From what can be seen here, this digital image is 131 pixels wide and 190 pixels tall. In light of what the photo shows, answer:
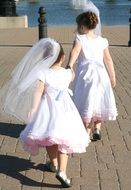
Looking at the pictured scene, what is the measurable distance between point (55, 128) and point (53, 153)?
1.18ft

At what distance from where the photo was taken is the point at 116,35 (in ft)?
67.0

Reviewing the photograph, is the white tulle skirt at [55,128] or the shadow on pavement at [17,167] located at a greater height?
the white tulle skirt at [55,128]

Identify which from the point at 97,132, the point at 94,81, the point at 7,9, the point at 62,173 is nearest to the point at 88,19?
the point at 94,81

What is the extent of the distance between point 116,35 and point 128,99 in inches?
461

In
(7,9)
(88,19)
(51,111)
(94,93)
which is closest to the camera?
(51,111)

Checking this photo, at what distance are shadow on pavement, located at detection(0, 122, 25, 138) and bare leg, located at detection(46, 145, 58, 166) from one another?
1607 mm

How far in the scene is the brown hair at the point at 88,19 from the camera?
6066 millimetres

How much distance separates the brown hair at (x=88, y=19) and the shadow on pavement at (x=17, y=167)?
166cm

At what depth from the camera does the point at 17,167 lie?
5.58 meters

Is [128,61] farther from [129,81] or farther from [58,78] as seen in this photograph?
[58,78]

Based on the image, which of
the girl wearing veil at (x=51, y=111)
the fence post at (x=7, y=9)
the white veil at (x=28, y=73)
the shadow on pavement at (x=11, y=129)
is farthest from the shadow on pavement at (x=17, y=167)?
the fence post at (x=7, y=9)

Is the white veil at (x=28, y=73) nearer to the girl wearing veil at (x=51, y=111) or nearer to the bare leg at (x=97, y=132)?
the girl wearing veil at (x=51, y=111)

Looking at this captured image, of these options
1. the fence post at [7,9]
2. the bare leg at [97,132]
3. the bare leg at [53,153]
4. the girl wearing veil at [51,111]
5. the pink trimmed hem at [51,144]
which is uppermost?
the girl wearing veil at [51,111]

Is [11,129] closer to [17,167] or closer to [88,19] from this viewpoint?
[17,167]
